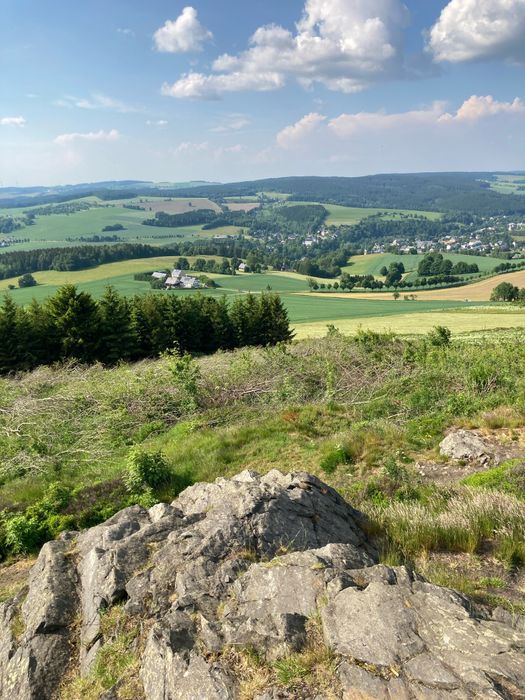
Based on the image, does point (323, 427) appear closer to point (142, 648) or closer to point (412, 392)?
point (412, 392)

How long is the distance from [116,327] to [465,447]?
32.4 metres

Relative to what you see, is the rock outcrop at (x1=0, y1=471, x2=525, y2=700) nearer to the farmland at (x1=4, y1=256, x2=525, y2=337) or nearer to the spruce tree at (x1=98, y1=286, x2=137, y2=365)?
the spruce tree at (x1=98, y1=286, x2=137, y2=365)

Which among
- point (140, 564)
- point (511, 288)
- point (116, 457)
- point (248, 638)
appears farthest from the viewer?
point (511, 288)

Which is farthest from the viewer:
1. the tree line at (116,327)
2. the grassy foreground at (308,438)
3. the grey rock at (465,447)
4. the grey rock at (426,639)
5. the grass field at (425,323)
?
the grass field at (425,323)

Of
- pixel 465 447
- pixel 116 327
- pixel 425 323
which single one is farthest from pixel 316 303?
pixel 465 447

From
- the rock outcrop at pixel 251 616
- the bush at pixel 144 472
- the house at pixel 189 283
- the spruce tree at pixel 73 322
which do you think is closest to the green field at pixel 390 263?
the house at pixel 189 283

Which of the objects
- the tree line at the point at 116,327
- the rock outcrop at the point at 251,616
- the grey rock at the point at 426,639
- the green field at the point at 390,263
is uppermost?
the grey rock at the point at 426,639

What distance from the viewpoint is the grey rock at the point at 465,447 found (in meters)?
12.4

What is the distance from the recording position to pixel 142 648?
5.39m

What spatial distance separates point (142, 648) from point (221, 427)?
38.7 feet

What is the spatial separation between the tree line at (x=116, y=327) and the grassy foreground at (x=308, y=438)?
9.09 m

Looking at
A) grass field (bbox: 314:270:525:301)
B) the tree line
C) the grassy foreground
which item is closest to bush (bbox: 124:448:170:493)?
the grassy foreground

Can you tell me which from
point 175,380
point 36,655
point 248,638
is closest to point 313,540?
point 248,638

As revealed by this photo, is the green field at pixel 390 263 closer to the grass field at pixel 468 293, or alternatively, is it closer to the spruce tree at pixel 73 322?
the grass field at pixel 468 293
